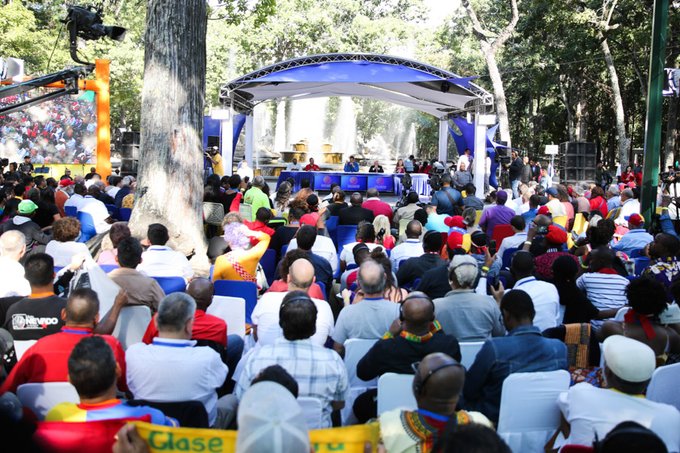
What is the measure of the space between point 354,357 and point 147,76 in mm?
5811

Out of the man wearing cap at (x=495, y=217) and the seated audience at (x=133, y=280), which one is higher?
the man wearing cap at (x=495, y=217)

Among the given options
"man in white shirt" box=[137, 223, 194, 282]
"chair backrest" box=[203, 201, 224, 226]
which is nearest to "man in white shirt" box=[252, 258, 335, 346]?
"man in white shirt" box=[137, 223, 194, 282]

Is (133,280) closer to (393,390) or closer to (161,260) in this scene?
(161,260)

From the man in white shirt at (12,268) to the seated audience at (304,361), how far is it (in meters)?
2.36

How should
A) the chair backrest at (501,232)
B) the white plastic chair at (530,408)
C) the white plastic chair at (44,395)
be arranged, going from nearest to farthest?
the white plastic chair at (44,395)
the white plastic chair at (530,408)
the chair backrest at (501,232)


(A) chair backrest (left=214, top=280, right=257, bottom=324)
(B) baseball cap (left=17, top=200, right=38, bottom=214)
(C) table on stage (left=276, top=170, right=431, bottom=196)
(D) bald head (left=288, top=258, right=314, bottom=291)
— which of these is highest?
(C) table on stage (left=276, top=170, right=431, bottom=196)

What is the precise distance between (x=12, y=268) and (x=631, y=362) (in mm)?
4283

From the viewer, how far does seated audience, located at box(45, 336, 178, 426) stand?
9.67 ft

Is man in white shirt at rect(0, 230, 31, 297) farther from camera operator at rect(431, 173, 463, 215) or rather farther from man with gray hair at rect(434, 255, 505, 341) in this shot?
camera operator at rect(431, 173, 463, 215)

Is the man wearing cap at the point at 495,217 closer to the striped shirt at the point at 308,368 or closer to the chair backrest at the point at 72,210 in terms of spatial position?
the chair backrest at the point at 72,210

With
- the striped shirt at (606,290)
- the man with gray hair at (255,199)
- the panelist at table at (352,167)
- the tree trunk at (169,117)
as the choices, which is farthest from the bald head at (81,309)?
the panelist at table at (352,167)

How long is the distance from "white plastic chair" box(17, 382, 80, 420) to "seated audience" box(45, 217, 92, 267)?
125 inches

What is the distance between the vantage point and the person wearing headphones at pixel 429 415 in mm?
2816

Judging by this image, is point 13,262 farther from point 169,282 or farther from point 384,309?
point 384,309
